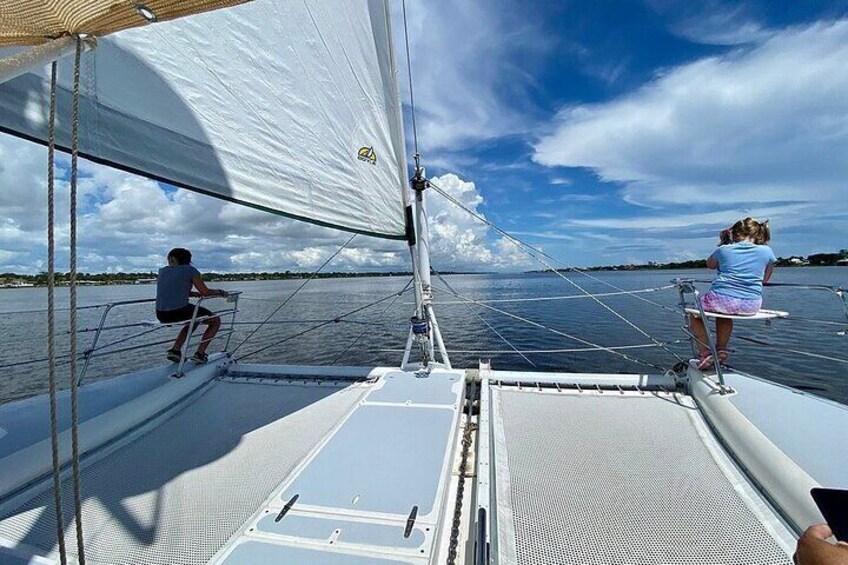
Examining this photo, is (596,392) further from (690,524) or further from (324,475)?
(324,475)

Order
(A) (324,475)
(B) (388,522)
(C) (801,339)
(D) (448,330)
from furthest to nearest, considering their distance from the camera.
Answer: (D) (448,330) → (C) (801,339) → (A) (324,475) → (B) (388,522)

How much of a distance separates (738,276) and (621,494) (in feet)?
8.12

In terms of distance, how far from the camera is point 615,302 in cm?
1872

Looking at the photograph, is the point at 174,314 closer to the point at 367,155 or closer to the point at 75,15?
the point at 367,155

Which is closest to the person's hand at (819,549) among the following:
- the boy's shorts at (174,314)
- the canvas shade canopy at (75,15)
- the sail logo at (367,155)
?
the canvas shade canopy at (75,15)

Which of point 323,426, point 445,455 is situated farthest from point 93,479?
point 445,455

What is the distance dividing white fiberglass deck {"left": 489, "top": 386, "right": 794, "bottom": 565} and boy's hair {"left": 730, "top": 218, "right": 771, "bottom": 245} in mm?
1723

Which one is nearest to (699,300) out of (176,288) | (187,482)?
(187,482)

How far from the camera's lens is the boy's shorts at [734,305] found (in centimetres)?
313

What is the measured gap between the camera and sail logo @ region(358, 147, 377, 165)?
309cm

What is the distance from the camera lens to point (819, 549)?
0.69 meters

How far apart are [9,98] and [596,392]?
403cm

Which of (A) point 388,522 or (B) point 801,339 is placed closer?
(A) point 388,522

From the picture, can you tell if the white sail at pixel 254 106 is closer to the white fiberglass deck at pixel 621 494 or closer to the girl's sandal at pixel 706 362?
the white fiberglass deck at pixel 621 494
